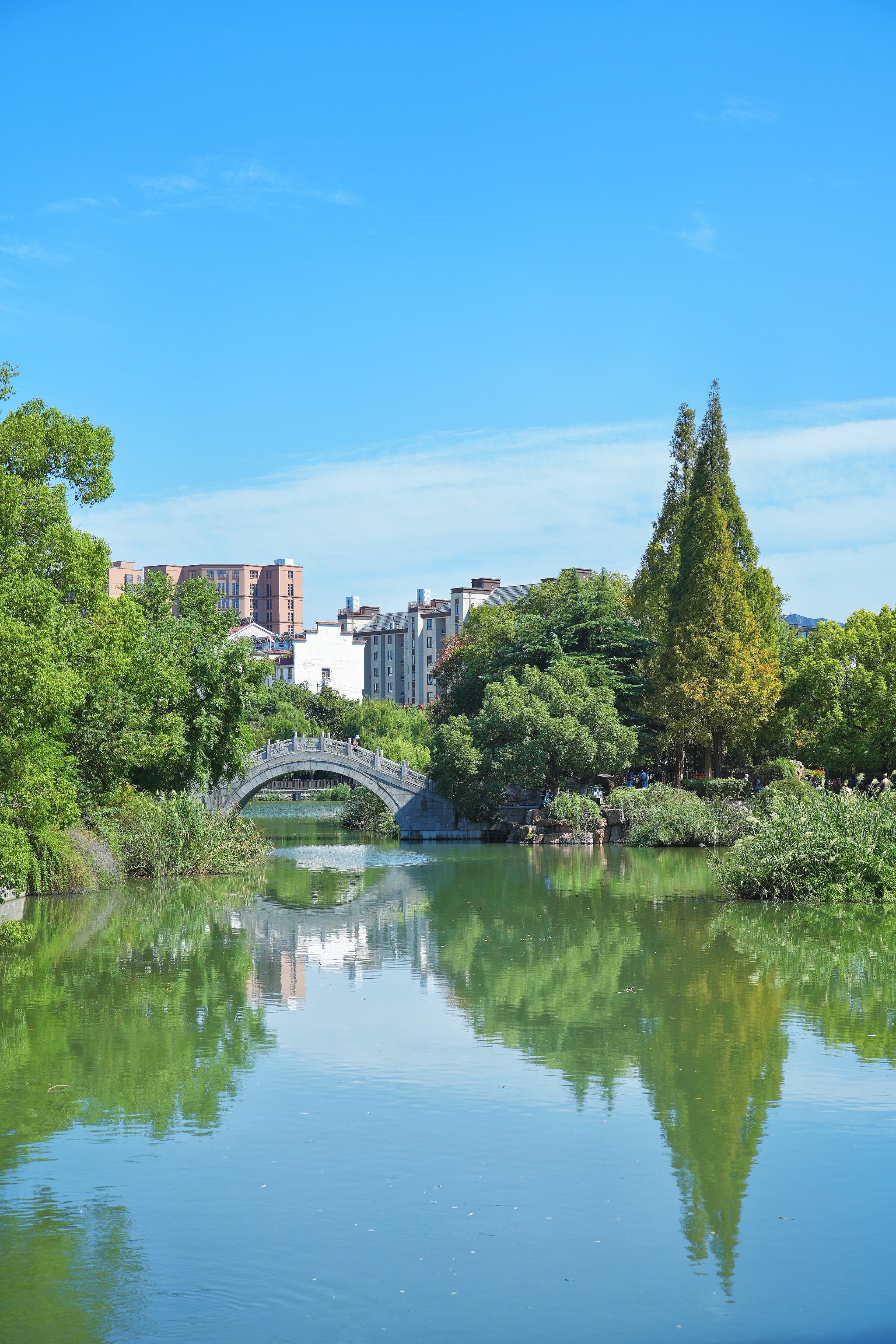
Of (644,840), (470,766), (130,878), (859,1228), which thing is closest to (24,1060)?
(859,1228)

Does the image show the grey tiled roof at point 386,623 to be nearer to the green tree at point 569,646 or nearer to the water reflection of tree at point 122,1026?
the green tree at point 569,646

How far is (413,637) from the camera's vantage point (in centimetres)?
9938

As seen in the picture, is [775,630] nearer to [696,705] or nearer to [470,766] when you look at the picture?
[696,705]

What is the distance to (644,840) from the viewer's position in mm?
31938

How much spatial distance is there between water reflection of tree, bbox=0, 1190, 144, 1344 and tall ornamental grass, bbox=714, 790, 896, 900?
13.2 m

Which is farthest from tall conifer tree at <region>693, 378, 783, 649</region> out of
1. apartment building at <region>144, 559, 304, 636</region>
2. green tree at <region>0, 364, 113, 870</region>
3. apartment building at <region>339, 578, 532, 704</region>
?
apartment building at <region>144, 559, 304, 636</region>

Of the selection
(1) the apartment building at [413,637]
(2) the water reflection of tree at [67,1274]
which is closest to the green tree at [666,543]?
(2) the water reflection of tree at [67,1274]

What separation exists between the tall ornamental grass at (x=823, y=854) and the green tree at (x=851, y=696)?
1663cm

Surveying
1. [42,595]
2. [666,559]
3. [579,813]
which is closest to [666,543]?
[666,559]

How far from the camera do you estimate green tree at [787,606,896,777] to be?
34281 millimetres

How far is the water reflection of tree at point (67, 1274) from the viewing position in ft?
16.2

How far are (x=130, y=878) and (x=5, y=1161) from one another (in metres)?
16.9

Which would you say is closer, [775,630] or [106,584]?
[106,584]

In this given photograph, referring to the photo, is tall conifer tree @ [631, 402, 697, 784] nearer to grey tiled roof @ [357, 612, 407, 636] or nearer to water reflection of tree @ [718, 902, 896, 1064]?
water reflection of tree @ [718, 902, 896, 1064]
